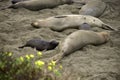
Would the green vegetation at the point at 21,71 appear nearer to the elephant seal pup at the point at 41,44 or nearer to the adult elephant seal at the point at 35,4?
the elephant seal pup at the point at 41,44

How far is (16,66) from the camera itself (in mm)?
3959

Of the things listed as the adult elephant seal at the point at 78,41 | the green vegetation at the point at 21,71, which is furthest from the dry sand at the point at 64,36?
the green vegetation at the point at 21,71

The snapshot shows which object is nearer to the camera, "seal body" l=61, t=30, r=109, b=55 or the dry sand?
the dry sand

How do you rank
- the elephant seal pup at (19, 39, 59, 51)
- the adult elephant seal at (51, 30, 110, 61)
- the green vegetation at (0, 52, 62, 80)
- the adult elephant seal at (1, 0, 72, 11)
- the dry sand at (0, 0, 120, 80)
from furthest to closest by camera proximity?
the adult elephant seal at (1, 0, 72, 11), the elephant seal pup at (19, 39, 59, 51), the adult elephant seal at (51, 30, 110, 61), the dry sand at (0, 0, 120, 80), the green vegetation at (0, 52, 62, 80)

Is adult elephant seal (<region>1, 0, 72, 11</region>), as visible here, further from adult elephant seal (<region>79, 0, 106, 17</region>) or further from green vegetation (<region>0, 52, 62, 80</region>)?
green vegetation (<region>0, 52, 62, 80</region>)

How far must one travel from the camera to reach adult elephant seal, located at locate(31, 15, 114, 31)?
796 centimetres

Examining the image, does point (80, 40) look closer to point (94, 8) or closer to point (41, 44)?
point (41, 44)

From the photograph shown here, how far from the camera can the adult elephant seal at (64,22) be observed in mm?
7961

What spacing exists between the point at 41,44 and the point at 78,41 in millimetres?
717

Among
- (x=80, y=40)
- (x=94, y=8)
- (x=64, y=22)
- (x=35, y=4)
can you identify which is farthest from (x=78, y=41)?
(x=35, y=4)

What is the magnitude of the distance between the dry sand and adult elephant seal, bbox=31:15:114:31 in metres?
0.18

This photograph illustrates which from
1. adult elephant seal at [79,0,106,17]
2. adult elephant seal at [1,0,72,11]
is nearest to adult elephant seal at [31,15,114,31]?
adult elephant seal at [79,0,106,17]

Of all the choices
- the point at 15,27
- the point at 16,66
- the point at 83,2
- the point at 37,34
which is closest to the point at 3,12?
the point at 15,27

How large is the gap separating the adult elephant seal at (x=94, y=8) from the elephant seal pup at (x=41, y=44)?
2.62 metres
